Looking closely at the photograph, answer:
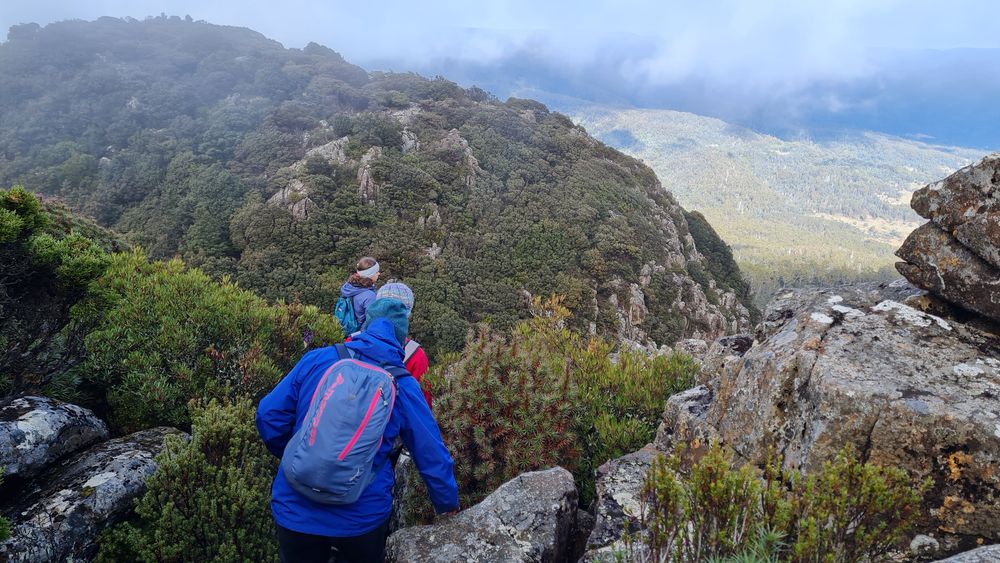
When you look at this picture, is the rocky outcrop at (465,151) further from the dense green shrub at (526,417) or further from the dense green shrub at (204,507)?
the dense green shrub at (204,507)

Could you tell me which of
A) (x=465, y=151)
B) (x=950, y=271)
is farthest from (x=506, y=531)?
(x=465, y=151)

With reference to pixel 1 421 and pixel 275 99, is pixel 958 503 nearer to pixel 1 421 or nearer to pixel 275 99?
pixel 1 421

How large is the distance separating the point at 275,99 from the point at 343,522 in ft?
199

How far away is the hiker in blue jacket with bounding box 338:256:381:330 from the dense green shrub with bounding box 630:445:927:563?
3.16m

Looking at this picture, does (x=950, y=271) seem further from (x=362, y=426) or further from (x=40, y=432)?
(x=40, y=432)

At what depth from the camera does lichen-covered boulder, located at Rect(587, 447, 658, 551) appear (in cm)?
343

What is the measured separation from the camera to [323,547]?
2.78 m

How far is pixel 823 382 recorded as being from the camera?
3096 mm

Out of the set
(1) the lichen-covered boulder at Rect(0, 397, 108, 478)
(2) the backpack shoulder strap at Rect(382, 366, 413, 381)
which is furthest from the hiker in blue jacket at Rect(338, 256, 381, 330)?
(1) the lichen-covered boulder at Rect(0, 397, 108, 478)

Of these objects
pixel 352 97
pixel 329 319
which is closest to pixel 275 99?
pixel 352 97

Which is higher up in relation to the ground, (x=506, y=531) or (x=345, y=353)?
(x=345, y=353)

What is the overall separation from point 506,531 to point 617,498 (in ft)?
2.93

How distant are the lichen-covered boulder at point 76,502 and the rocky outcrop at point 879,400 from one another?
4.04 metres

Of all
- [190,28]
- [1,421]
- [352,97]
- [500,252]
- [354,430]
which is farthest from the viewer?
[190,28]
